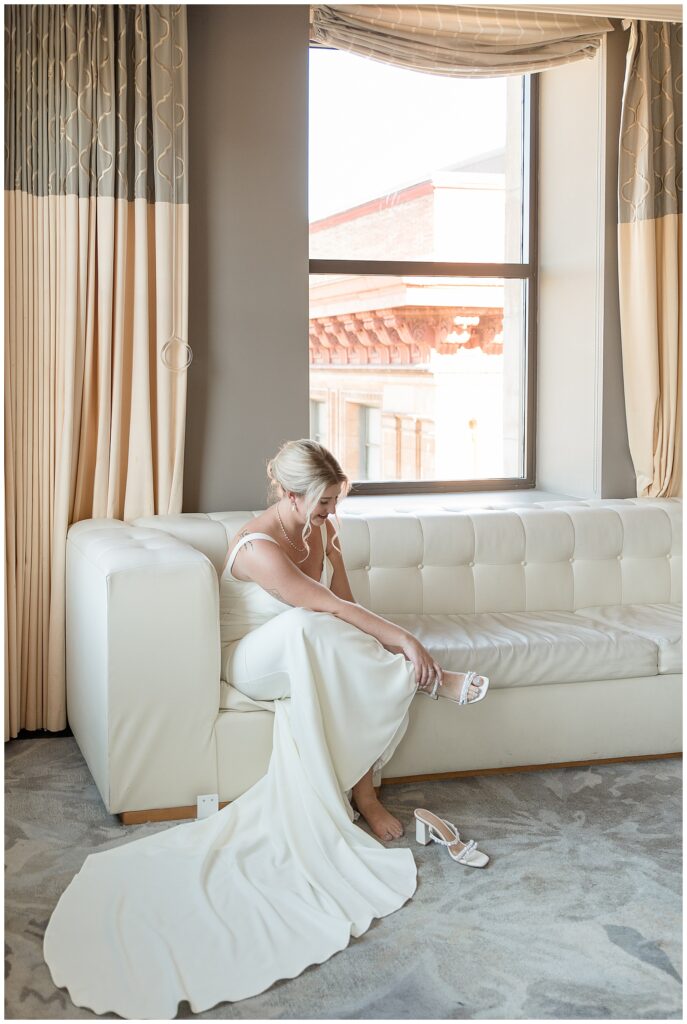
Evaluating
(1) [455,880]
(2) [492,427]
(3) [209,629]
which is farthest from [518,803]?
(2) [492,427]

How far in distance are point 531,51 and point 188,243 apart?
1.65m

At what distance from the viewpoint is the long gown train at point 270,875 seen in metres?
2.09

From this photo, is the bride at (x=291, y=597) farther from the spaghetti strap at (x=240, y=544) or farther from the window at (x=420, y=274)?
the window at (x=420, y=274)

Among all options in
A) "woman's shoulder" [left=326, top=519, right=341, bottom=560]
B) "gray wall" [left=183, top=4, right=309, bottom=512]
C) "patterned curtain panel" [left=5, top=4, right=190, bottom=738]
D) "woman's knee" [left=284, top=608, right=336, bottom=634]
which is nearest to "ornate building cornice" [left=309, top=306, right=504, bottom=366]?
"gray wall" [left=183, top=4, right=309, bottom=512]

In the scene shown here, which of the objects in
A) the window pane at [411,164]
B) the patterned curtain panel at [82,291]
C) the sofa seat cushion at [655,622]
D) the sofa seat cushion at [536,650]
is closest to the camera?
the sofa seat cushion at [536,650]

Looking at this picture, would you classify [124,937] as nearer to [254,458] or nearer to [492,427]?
[254,458]

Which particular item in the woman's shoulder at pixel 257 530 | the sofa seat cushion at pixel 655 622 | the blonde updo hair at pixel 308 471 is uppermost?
the blonde updo hair at pixel 308 471

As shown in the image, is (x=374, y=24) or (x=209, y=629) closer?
(x=209, y=629)

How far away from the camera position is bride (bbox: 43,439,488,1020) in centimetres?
212

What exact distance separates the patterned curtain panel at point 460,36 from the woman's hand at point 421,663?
2363 mm

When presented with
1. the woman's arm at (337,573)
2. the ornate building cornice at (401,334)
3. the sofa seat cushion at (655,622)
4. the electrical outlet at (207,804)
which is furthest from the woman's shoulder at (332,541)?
the ornate building cornice at (401,334)

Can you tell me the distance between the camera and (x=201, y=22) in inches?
145

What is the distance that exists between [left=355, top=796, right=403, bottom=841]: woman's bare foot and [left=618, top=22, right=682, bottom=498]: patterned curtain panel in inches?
81.1

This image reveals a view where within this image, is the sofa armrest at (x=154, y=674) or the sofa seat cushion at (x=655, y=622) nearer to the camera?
the sofa armrest at (x=154, y=674)
